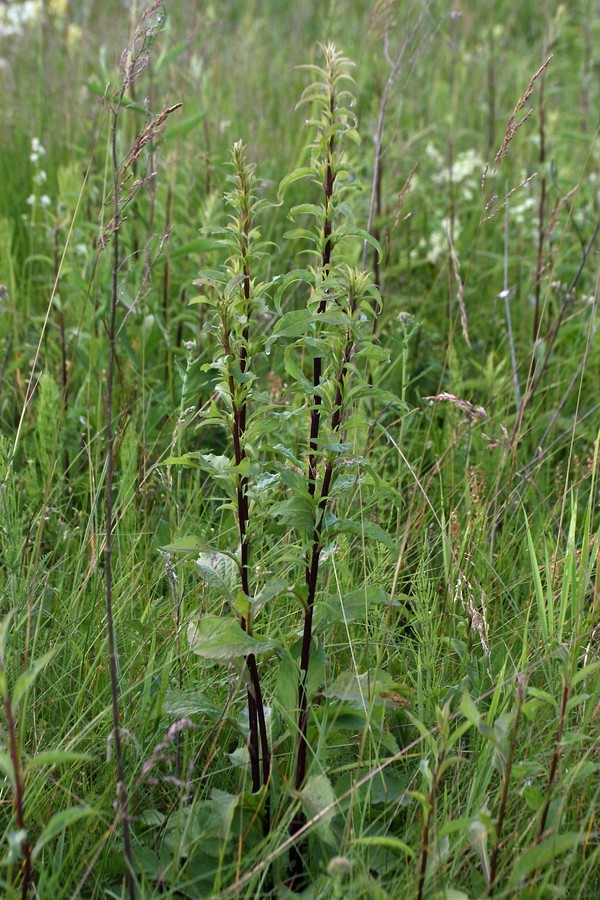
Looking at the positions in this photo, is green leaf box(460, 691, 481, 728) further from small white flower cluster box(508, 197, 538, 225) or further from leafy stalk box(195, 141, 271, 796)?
small white flower cluster box(508, 197, 538, 225)

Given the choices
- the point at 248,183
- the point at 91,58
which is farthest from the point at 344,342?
the point at 91,58

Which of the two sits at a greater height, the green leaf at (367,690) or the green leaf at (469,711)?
the green leaf at (469,711)

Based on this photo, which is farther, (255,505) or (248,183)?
(255,505)

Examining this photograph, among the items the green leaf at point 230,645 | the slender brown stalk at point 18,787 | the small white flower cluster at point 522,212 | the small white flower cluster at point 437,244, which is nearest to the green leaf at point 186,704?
the green leaf at point 230,645

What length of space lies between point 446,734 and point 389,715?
1.38 ft

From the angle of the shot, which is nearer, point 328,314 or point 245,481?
point 328,314

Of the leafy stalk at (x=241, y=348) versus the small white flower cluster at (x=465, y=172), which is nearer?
the leafy stalk at (x=241, y=348)

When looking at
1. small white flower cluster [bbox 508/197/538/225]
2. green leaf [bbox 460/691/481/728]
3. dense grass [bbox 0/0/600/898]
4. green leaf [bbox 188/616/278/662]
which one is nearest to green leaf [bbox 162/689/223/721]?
dense grass [bbox 0/0/600/898]

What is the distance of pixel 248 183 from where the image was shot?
133cm

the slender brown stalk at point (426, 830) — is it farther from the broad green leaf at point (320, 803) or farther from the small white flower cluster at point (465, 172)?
the small white flower cluster at point (465, 172)

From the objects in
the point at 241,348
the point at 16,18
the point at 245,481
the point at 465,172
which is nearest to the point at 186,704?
the point at 245,481

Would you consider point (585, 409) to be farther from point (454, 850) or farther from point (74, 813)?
point (74, 813)

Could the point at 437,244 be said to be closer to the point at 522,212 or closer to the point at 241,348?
the point at 522,212

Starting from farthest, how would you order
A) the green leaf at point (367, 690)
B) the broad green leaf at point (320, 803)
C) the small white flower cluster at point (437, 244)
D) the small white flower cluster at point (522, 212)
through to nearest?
the small white flower cluster at point (522, 212) < the small white flower cluster at point (437, 244) < the green leaf at point (367, 690) < the broad green leaf at point (320, 803)
